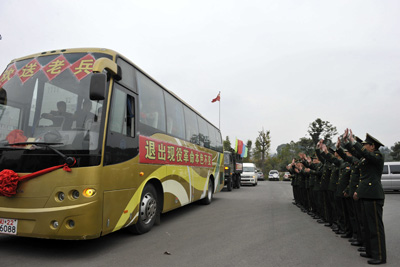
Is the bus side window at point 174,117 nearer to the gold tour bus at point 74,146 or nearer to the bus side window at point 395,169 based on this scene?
the gold tour bus at point 74,146

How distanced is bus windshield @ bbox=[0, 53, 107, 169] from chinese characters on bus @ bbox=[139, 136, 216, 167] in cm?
148

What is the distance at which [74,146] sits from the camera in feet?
14.2

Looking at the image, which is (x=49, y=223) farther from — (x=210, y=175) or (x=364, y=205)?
(x=210, y=175)

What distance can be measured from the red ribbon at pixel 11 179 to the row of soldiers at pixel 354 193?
444cm

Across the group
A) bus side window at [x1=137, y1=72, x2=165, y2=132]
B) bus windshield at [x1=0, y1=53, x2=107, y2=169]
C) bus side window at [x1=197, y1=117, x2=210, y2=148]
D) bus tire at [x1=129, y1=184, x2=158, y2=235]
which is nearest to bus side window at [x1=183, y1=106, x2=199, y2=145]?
bus side window at [x1=197, y1=117, x2=210, y2=148]

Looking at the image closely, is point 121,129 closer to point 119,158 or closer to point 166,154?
point 119,158

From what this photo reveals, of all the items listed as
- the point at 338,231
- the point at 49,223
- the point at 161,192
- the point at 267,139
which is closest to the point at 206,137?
the point at 161,192

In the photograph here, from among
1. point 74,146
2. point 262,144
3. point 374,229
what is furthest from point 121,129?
point 262,144

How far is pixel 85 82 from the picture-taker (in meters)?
4.76

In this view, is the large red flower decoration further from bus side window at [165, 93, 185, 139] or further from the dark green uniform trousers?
the dark green uniform trousers

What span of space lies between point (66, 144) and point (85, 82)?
3.49 ft

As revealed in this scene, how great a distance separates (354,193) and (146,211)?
12.7 feet

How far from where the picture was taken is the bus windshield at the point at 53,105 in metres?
4.42

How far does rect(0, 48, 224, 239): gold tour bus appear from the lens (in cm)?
424
